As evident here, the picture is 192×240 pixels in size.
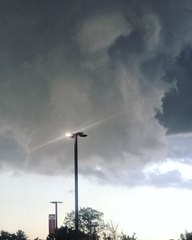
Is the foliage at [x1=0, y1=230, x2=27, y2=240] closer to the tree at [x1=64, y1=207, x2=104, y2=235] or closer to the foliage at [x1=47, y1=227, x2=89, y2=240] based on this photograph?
the tree at [x1=64, y1=207, x2=104, y2=235]

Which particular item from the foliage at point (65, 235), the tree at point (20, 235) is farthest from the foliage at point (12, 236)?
the foliage at point (65, 235)

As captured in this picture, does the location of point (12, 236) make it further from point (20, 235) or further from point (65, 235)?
point (65, 235)

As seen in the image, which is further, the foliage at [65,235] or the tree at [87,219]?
the tree at [87,219]

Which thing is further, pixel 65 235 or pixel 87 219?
pixel 87 219

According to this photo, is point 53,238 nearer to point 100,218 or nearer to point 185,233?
point 185,233

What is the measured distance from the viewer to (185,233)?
69.6m

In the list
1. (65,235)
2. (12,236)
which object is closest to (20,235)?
(12,236)

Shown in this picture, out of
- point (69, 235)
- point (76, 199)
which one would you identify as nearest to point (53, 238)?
point (69, 235)

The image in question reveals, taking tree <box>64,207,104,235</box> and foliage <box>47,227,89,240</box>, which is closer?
foliage <box>47,227,89,240</box>

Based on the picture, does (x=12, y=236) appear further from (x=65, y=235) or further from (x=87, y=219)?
(x=65, y=235)

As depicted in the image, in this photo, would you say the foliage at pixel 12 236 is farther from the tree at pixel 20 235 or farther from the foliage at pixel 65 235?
the foliage at pixel 65 235

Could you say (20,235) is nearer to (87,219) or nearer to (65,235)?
(87,219)

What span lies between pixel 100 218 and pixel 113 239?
98.7m

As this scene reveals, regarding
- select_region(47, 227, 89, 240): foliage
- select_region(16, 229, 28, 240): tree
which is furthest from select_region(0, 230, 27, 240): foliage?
select_region(47, 227, 89, 240): foliage
